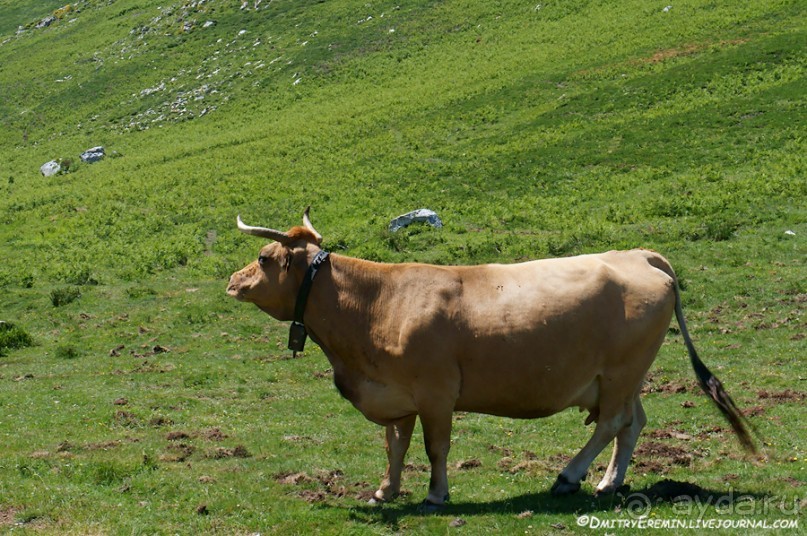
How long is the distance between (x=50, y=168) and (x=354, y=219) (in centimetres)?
3122

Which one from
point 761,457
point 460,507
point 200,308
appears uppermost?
point 460,507

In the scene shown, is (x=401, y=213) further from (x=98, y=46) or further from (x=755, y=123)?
(x=98, y=46)

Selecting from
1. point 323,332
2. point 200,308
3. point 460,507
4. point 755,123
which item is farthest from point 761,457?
point 755,123

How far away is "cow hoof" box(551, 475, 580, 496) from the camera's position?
11.1m

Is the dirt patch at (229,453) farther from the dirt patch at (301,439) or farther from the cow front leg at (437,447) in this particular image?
the cow front leg at (437,447)

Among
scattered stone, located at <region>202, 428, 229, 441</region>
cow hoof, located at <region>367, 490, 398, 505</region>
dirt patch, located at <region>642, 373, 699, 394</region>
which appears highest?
cow hoof, located at <region>367, 490, 398, 505</region>

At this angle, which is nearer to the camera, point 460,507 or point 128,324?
point 460,507

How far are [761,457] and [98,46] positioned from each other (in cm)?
9626

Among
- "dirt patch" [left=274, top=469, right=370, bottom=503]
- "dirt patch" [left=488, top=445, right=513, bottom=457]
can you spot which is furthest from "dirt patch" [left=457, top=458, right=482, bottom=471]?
"dirt patch" [left=274, top=469, right=370, bottom=503]

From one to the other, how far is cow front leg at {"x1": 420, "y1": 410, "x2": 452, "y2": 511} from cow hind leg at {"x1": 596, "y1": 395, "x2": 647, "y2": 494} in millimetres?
1847

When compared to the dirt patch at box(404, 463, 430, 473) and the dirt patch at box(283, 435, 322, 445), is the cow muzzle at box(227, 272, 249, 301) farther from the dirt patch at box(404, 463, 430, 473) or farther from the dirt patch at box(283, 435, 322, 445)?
the dirt patch at box(283, 435, 322, 445)

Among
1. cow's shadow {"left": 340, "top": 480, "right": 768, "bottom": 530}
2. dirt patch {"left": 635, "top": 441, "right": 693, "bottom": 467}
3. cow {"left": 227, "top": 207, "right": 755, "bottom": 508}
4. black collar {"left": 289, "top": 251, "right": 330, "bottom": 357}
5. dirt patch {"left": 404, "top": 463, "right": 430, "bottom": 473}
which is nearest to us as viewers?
cow's shadow {"left": 340, "top": 480, "right": 768, "bottom": 530}

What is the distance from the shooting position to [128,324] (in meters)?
29.0

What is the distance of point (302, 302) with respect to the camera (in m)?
11.7
